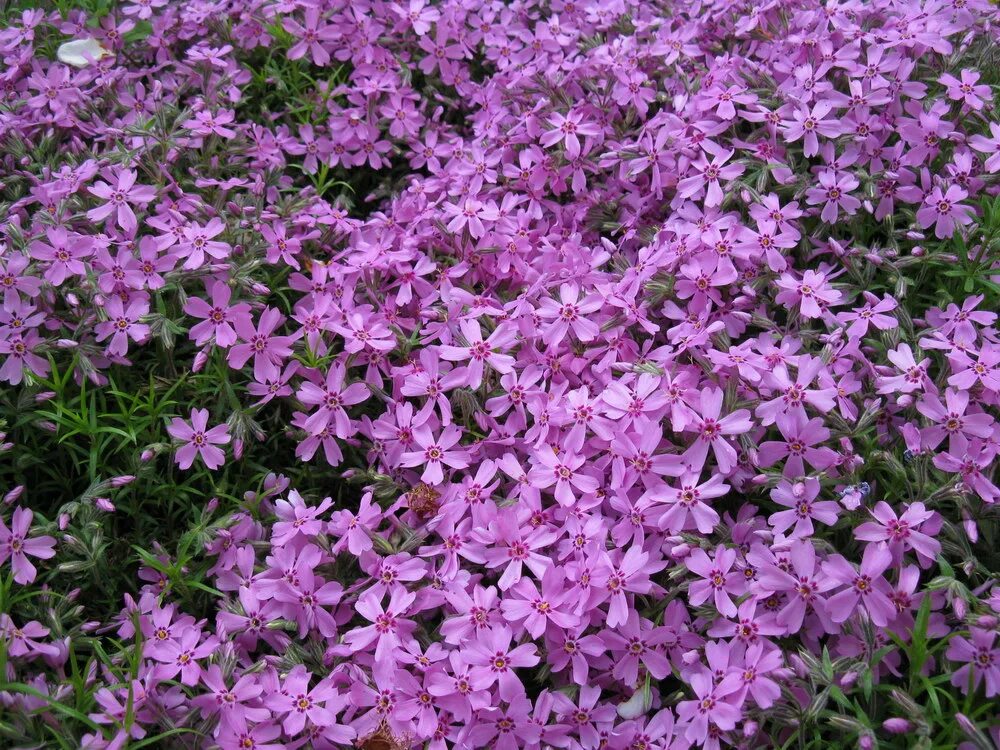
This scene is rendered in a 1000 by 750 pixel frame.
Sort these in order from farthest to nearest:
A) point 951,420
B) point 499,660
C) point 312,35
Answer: point 312,35 → point 951,420 → point 499,660

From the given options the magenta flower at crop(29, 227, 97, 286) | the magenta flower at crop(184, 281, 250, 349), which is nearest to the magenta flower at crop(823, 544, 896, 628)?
the magenta flower at crop(184, 281, 250, 349)

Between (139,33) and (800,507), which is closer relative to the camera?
(800,507)

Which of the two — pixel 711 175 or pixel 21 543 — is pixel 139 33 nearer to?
pixel 21 543

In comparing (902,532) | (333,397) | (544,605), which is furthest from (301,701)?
(902,532)

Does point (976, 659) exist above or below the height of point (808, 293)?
below

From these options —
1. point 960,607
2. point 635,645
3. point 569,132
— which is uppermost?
point 569,132

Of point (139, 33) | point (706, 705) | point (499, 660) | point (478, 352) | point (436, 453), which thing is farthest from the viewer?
point (139, 33)

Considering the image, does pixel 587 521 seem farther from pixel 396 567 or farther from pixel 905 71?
pixel 905 71
